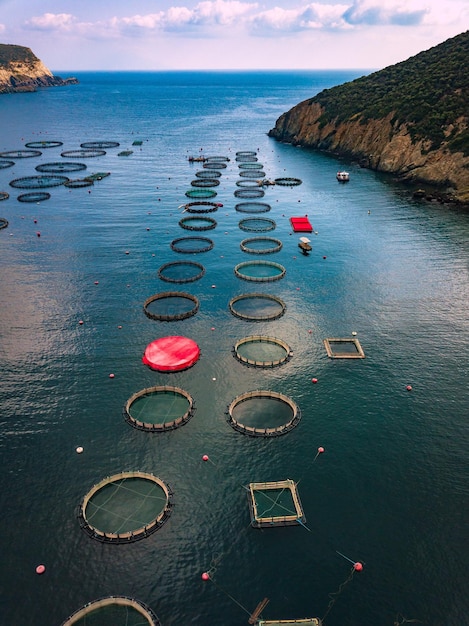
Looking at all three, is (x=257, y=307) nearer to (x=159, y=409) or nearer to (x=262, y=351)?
(x=262, y=351)

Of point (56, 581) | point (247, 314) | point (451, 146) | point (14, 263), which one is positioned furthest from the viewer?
point (451, 146)

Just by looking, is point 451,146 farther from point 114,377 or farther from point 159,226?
point 114,377

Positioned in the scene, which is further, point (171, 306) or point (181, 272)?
point (181, 272)

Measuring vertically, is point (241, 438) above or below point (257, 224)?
below

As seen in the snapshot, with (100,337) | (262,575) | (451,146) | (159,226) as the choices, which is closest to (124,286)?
(100,337)

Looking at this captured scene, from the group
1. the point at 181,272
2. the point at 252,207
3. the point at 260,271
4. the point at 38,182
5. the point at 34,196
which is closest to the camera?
the point at 181,272

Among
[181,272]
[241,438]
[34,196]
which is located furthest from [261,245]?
[34,196]

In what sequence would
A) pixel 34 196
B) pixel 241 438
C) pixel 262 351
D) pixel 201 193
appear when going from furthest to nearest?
pixel 201 193, pixel 34 196, pixel 262 351, pixel 241 438

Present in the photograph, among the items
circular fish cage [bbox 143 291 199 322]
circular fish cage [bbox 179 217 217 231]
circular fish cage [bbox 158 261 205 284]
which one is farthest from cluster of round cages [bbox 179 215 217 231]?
circular fish cage [bbox 143 291 199 322]
